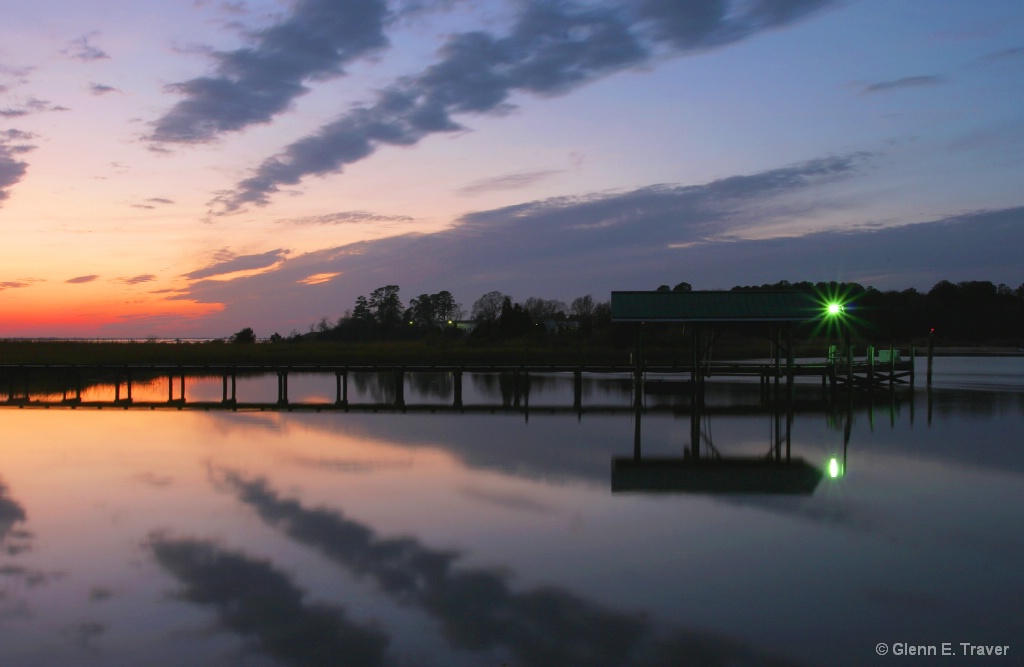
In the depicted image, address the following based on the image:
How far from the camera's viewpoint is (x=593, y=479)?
1534cm

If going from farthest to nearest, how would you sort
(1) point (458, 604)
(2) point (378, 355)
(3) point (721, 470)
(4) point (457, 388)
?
(2) point (378, 355) < (4) point (457, 388) < (3) point (721, 470) < (1) point (458, 604)

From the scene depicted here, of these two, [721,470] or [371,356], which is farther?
[371,356]

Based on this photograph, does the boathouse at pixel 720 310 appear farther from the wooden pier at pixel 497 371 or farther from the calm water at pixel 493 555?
the calm water at pixel 493 555

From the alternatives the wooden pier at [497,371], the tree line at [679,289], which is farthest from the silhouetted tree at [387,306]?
the wooden pier at [497,371]

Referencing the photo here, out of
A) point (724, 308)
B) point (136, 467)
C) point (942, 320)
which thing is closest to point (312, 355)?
point (724, 308)

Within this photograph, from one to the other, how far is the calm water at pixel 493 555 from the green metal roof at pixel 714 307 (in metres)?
9.65

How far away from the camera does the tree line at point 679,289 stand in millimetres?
86438

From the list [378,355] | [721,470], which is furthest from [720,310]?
[378,355]

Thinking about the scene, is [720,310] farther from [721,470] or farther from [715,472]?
[715,472]

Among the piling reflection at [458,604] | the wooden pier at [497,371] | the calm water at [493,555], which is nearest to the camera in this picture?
the piling reflection at [458,604]

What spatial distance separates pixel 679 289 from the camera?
9900cm

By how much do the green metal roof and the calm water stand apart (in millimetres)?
9653

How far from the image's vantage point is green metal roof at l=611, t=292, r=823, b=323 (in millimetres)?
29594

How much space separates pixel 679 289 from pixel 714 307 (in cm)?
7002
